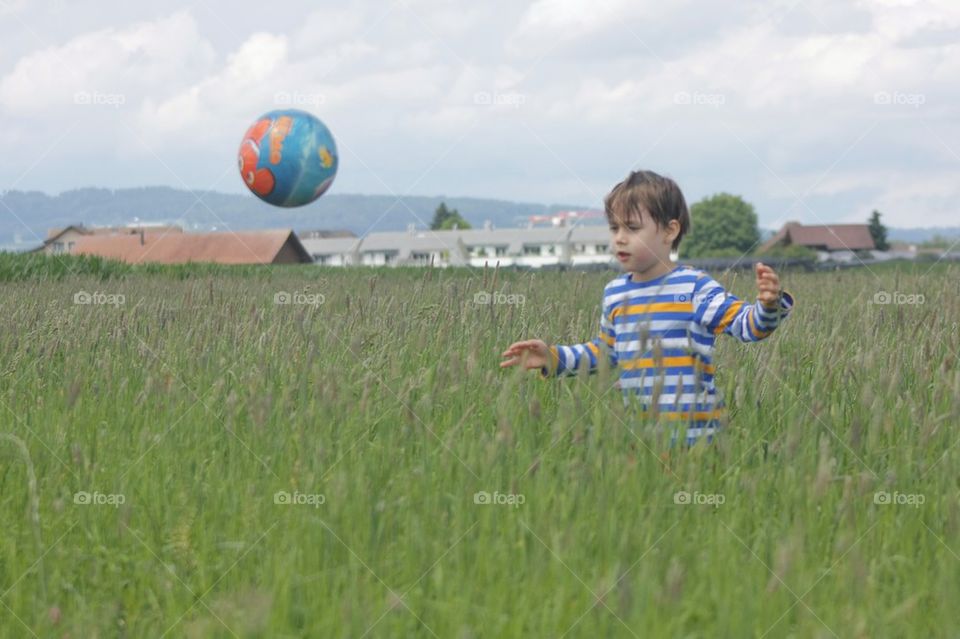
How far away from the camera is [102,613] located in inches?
104

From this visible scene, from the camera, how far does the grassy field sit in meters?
2.35

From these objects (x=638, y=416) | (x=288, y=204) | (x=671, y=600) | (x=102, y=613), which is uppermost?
(x=288, y=204)

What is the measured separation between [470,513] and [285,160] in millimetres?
16759

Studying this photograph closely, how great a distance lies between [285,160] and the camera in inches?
738

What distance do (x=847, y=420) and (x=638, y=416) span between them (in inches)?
→ 45.4

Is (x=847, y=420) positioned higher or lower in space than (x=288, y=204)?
lower

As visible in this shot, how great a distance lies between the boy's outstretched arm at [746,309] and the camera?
3.51 m

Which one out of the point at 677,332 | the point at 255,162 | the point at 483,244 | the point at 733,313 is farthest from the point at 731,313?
the point at 483,244

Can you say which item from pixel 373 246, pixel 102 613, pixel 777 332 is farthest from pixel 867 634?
pixel 373 246

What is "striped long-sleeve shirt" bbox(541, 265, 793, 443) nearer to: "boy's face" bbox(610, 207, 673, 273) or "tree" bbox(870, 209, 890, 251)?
"boy's face" bbox(610, 207, 673, 273)

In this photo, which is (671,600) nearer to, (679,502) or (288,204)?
(679,502)

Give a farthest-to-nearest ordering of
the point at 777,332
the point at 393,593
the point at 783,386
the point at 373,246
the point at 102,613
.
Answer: the point at 373,246 → the point at 777,332 → the point at 783,386 → the point at 102,613 → the point at 393,593

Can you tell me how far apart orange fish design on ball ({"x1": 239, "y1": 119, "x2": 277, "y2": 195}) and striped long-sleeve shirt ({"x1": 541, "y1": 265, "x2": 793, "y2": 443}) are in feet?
50.9

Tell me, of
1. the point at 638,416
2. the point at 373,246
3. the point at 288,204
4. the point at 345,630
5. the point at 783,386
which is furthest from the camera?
the point at 373,246
